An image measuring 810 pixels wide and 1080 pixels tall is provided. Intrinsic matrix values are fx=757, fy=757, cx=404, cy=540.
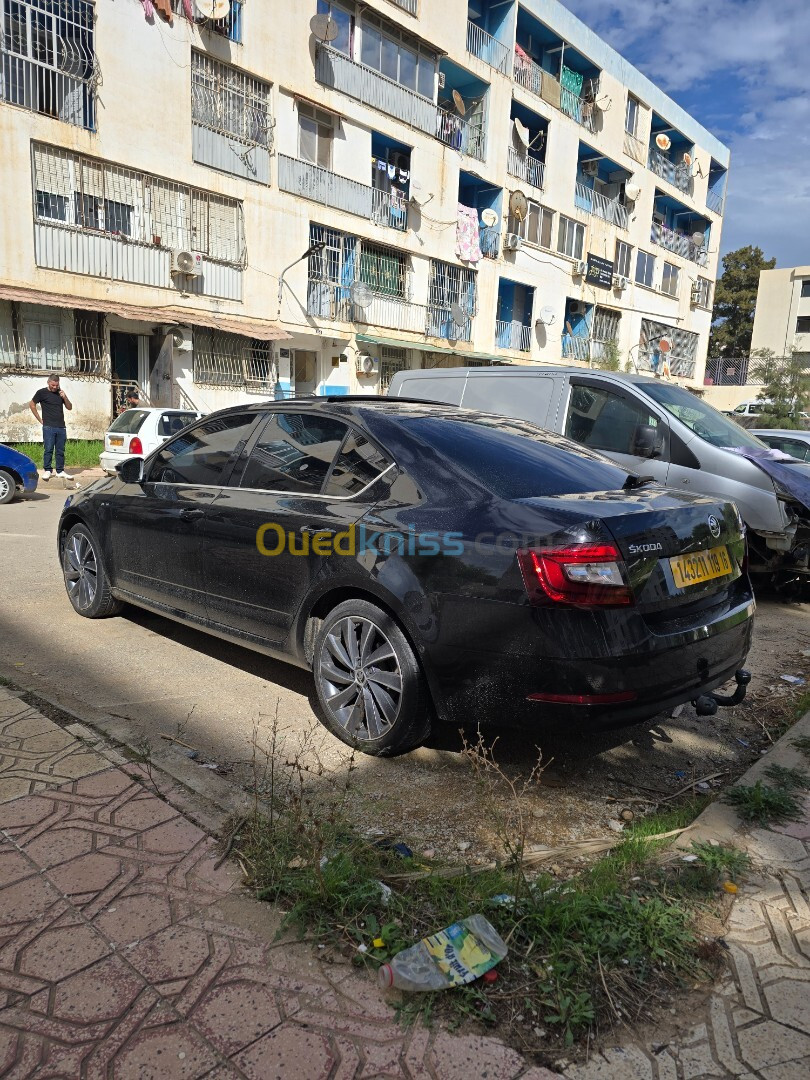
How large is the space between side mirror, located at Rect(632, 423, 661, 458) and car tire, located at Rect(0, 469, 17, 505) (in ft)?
29.9

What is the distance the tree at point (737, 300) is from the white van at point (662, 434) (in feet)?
168

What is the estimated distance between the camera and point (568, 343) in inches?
1222

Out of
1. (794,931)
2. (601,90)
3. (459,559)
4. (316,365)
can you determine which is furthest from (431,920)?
(601,90)

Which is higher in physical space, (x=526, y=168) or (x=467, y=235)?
(x=526, y=168)

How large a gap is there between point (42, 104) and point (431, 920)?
17981 mm

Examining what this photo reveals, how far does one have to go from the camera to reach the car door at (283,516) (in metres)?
3.58

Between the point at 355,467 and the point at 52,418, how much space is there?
436 inches

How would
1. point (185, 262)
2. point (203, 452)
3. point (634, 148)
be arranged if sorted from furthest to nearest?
point (634, 148), point (185, 262), point (203, 452)

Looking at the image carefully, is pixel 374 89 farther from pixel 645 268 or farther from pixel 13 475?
pixel 645 268

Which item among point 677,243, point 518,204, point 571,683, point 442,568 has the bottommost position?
point 571,683

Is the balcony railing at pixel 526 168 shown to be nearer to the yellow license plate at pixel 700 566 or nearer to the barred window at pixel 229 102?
the barred window at pixel 229 102

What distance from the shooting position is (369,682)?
10.9 feet

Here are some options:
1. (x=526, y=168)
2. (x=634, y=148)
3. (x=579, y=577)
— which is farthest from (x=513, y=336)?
(x=579, y=577)

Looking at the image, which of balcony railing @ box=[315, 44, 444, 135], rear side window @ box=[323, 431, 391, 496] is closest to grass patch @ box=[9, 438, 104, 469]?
balcony railing @ box=[315, 44, 444, 135]
